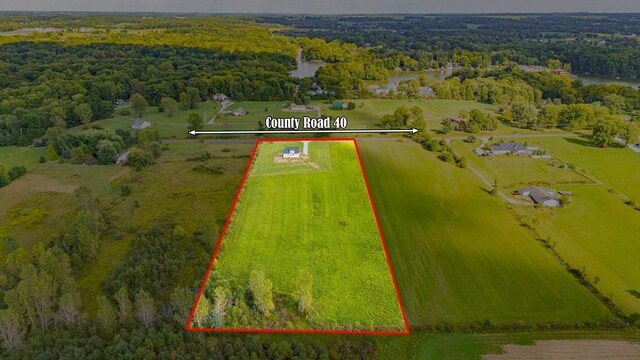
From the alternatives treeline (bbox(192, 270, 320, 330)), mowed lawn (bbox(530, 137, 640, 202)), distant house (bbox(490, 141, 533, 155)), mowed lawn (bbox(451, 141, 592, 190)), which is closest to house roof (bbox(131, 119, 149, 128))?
mowed lawn (bbox(451, 141, 592, 190))

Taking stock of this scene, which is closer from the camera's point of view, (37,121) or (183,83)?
(37,121)

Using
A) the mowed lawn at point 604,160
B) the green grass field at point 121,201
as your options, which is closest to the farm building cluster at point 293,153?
the green grass field at point 121,201

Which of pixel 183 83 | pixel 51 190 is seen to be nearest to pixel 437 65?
pixel 183 83

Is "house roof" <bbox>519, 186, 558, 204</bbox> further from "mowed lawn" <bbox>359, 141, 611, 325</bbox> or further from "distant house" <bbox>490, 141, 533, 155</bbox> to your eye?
"distant house" <bbox>490, 141, 533, 155</bbox>

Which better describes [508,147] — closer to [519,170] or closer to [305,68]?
[519,170]

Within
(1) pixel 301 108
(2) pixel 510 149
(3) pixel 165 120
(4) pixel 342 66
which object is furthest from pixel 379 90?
(3) pixel 165 120

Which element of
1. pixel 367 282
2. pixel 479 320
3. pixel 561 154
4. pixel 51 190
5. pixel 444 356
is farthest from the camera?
pixel 561 154

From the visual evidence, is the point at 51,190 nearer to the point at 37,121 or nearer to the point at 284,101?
the point at 37,121
